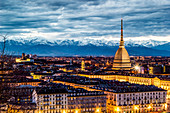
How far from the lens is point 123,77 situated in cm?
13900

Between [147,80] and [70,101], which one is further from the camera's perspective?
[147,80]

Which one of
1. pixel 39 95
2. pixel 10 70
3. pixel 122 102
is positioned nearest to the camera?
pixel 10 70

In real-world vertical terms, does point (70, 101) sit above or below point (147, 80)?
below

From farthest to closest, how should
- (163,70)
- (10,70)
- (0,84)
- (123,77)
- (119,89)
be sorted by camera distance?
(163,70)
(123,77)
(119,89)
(10,70)
(0,84)

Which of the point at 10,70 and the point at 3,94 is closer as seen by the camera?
the point at 3,94

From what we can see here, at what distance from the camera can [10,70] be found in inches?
995

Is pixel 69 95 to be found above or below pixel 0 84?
below

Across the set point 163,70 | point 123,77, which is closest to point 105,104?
point 123,77

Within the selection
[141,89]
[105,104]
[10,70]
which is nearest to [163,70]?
[141,89]

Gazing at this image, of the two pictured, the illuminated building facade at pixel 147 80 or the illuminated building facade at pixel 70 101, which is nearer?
the illuminated building facade at pixel 70 101

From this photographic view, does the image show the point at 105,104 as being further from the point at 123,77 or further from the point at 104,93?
the point at 123,77

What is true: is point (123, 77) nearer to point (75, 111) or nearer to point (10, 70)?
point (75, 111)

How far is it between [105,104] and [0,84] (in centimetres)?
5122

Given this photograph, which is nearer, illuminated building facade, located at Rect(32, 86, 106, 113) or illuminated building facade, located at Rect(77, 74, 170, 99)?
illuminated building facade, located at Rect(32, 86, 106, 113)
